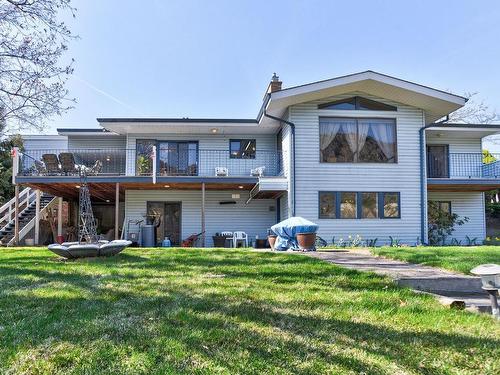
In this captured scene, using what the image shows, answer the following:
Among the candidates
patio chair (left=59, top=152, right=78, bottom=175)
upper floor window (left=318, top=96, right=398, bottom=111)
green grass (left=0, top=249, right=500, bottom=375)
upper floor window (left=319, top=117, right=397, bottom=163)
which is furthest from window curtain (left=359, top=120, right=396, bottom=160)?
patio chair (left=59, top=152, right=78, bottom=175)

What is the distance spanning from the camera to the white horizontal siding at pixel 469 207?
57.8ft

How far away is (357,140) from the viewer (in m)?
14.9

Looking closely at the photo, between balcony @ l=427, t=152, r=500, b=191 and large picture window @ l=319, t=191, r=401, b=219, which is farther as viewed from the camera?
balcony @ l=427, t=152, r=500, b=191

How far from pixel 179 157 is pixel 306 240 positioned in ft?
26.0

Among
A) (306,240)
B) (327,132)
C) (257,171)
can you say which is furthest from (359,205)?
Result: (306,240)

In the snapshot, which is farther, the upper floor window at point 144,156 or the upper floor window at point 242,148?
the upper floor window at point 242,148

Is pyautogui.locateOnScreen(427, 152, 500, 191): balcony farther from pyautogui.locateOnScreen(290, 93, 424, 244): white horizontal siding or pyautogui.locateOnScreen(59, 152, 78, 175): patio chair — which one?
pyautogui.locateOnScreen(59, 152, 78, 175): patio chair

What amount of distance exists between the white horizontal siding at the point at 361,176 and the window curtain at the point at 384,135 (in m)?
0.23

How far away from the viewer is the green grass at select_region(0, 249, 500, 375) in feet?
9.23

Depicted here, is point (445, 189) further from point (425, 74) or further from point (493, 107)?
point (493, 107)

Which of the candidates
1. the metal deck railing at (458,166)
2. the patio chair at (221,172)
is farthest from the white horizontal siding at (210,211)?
the metal deck railing at (458,166)

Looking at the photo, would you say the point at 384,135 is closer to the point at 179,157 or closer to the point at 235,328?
the point at 179,157

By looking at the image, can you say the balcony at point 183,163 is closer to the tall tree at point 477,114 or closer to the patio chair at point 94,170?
the patio chair at point 94,170

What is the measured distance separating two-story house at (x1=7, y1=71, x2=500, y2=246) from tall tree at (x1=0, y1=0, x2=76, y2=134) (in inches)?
135
